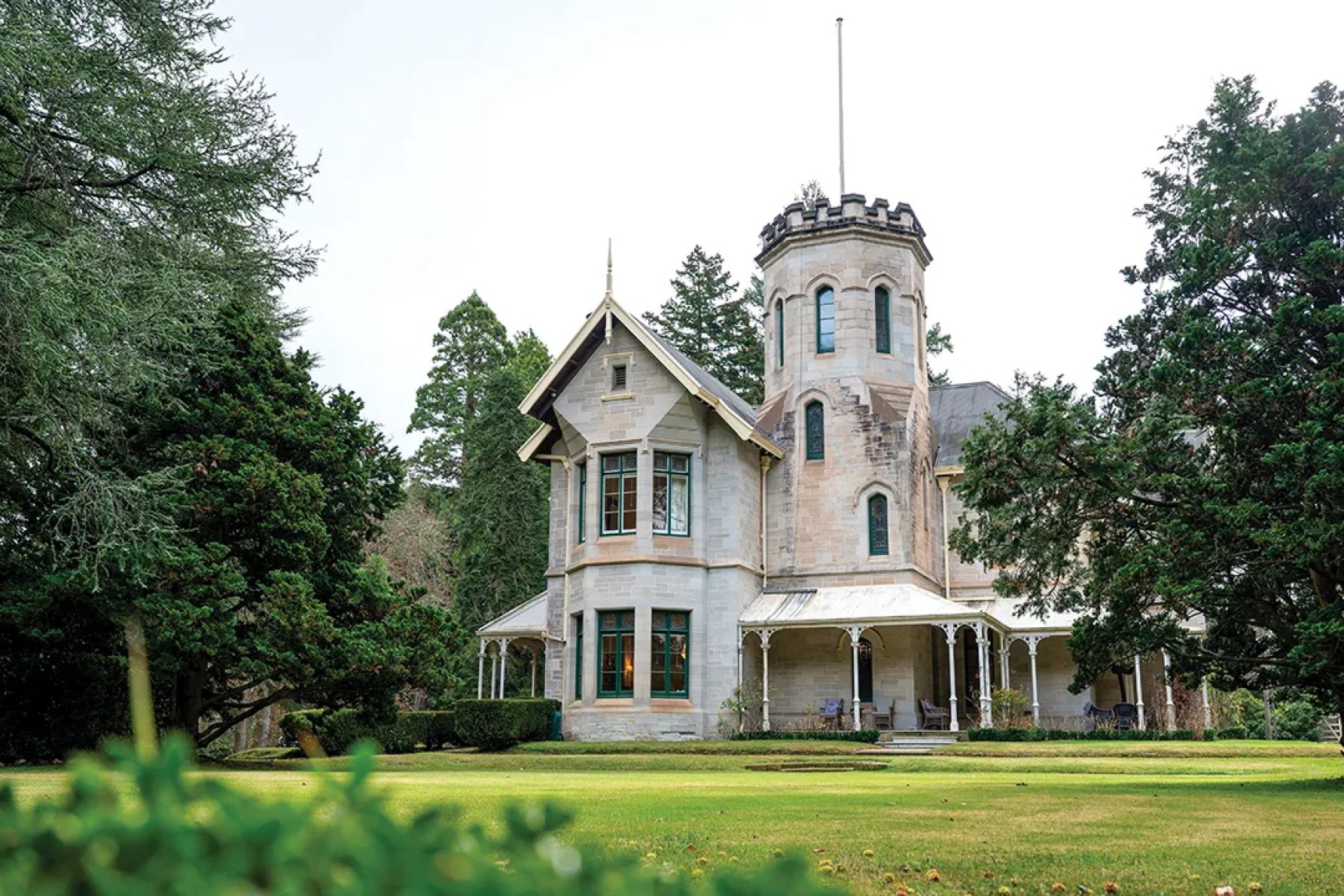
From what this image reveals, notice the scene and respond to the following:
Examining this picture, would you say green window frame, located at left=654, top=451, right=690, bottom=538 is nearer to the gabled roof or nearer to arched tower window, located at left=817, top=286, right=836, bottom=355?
the gabled roof

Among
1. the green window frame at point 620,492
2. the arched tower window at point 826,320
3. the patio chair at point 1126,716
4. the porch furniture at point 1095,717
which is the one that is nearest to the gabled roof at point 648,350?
the green window frame at point 620,492

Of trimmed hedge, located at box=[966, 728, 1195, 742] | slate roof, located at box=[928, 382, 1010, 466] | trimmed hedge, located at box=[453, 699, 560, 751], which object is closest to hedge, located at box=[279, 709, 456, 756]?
trimmed hedge, located at box=[453, 699, 560, 751]

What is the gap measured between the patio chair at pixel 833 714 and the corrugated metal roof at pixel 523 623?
7.42m

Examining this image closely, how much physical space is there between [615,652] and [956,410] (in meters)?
13.3

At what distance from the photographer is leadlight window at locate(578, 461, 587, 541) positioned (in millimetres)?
30297

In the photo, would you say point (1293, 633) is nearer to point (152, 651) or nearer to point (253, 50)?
point (152, 651)

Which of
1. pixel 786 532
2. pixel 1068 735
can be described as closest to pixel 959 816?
pixel 1068 735

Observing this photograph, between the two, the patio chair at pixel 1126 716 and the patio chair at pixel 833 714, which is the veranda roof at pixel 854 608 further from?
the patio chair at pixel 1126 716

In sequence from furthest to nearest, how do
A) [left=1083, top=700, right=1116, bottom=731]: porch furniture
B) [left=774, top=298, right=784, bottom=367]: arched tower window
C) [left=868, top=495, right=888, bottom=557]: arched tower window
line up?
[left=774, top=298, right=784, bottom=367]: arched tower window < [left=868, top=495, right=888, bottom=557]: arched tower window < [left=1083, top=700, right=1116, bottom=731]: porch furniture

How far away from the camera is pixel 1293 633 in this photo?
14.3 m

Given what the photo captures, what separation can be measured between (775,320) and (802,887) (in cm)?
3290

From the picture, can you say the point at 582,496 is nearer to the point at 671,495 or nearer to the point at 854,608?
the point at 671,495

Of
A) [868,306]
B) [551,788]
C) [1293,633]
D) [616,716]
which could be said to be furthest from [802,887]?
[868,306]

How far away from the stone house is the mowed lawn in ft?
29.3
